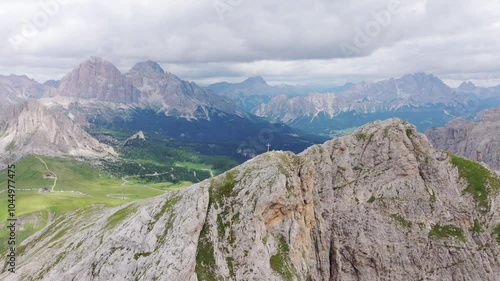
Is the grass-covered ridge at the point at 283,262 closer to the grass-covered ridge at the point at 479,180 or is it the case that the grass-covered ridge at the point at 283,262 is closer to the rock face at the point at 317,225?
the rock face at the point at 317,225

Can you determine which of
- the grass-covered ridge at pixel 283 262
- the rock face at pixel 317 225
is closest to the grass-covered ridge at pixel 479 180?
the rock face at pixel 317 225

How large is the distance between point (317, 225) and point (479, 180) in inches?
1838

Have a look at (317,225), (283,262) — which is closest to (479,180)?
(317,225)

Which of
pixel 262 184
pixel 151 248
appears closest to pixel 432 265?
pixel 262 184

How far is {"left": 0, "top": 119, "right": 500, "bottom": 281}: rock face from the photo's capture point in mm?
72625

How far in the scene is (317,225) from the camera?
88688mm

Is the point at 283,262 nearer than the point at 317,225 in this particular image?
Yes

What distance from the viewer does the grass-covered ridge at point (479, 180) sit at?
96875 millimetres

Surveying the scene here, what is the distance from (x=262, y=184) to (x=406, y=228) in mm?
36140

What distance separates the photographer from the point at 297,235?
260 ft

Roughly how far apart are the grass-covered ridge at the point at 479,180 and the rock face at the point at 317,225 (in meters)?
0.36

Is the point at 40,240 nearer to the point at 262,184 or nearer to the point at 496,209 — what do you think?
the point at 262,184

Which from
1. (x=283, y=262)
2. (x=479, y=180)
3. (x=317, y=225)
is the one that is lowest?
(x=283, y=262)

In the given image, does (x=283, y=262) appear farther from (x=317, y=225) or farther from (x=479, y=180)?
(x=479, y=180)
